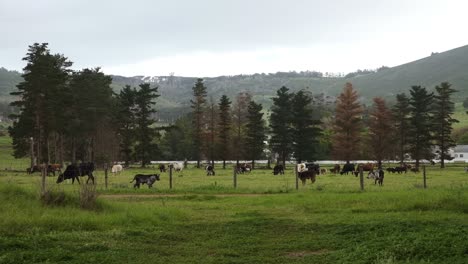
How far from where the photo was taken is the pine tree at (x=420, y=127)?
71062 mm

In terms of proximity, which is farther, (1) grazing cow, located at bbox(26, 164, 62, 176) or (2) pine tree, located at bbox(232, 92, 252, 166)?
(2) pine tree, located at bbox(232, 92, 252, 166)

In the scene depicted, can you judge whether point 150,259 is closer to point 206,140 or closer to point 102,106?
point 102,106

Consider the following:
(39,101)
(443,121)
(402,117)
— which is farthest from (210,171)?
(443,121)

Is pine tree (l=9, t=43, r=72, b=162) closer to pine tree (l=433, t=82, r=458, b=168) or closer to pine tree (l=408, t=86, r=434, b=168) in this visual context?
pine tree (l=408, t=86, r=434, b=168)

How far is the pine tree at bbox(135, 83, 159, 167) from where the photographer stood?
77.5 m

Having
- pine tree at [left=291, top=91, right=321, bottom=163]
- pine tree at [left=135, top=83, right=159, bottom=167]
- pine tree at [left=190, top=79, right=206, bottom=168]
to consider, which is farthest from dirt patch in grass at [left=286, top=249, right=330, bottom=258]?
pine tree at [left=190, top=79, right=206, bottom=168]

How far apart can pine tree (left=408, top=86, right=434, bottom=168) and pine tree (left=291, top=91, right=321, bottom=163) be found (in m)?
14.2

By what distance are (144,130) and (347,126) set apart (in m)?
31.5

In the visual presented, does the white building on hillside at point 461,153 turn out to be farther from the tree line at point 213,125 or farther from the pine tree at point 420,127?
the pine tree at point 420,127

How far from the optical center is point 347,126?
75500mm

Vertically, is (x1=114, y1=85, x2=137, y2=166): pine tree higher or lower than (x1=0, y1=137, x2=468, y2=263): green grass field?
higher

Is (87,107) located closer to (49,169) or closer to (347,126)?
(49,169)

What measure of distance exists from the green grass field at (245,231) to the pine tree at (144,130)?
5784cm

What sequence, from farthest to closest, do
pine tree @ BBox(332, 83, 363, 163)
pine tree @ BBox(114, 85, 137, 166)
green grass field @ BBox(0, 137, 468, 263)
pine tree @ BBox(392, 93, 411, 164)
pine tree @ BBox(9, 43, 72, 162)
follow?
pine tree @ BBox(114, 85, 137, 166), pine tree @ BBox(392, 93, 411, 164), pine tree @ BBox(332, 83, 363, 163), pine tree @ BBox(9, 43, 72, 162), green grass field @ BBox(0, 137, 468, 263)
